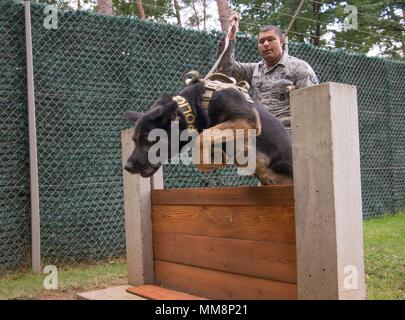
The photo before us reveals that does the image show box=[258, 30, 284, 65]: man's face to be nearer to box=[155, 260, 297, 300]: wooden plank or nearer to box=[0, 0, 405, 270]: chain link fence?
box=[155, 260, 297, 300]: wooden plank

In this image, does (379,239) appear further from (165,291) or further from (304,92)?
(304,92)

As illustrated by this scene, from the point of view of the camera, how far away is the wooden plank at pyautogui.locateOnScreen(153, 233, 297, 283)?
238cm

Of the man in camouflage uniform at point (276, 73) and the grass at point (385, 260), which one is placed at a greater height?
the man in camouflage uniform at point (276, 73)

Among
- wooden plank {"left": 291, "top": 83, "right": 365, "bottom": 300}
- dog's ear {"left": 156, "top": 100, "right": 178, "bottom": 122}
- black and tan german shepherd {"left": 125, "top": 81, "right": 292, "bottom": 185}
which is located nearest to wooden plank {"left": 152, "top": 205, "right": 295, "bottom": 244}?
wooden plank {"left": 291, "top": 83, "right": 365, "bottom": 300}

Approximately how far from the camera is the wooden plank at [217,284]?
2438 millimetres

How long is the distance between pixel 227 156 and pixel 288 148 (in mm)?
429

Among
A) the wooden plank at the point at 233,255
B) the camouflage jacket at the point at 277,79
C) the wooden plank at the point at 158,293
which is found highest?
the camouflage jacket at the point at 277,79

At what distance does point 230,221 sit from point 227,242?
0.12m

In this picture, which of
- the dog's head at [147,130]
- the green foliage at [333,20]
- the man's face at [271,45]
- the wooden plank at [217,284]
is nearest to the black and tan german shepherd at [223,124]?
the dog's head at [147,130]

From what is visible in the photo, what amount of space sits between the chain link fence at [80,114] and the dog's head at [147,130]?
300 cm

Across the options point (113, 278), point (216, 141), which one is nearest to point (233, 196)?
point (216, 141)

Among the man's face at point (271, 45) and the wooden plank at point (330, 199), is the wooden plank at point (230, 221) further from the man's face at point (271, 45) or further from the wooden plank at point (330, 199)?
the man's face at point (271, 45)

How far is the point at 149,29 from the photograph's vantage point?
236 inches

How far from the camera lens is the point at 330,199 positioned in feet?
6.84
